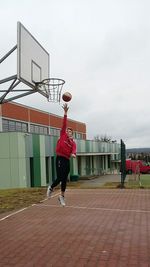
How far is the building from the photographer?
104 ft

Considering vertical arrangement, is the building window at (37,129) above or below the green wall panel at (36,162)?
above

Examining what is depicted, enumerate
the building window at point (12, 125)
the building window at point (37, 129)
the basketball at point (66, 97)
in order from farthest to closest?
the building window at point (37, 129) < the building window at point (12, 125) < the basketball at point (66, 97)

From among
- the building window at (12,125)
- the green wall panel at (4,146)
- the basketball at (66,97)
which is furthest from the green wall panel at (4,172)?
the basketball at (66,97)

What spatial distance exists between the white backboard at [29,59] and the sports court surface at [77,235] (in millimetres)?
3622

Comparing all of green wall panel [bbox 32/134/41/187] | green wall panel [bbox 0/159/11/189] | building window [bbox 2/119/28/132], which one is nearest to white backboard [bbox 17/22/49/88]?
green wall panel [bbox 0/159/11/189]

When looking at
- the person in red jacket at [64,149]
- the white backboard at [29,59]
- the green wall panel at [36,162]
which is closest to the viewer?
the person in red jacket at [64,149]

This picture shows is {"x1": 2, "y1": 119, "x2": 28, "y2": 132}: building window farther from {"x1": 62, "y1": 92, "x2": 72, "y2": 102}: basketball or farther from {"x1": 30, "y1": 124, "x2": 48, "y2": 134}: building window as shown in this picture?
{"x1": 62, "y1": 92, "x2": 72, "y2": 102}: basketball

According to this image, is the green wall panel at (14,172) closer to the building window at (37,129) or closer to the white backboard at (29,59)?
the white backboard at (29,59)

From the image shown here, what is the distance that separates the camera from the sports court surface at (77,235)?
17.4 feet

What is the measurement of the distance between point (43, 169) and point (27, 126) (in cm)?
1552

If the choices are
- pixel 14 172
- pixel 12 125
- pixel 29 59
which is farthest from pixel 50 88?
pixel 12 125

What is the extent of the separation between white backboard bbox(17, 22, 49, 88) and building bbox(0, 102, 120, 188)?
1845 centimetres

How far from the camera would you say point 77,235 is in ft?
21.9

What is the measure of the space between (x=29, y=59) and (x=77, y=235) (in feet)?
22.4
